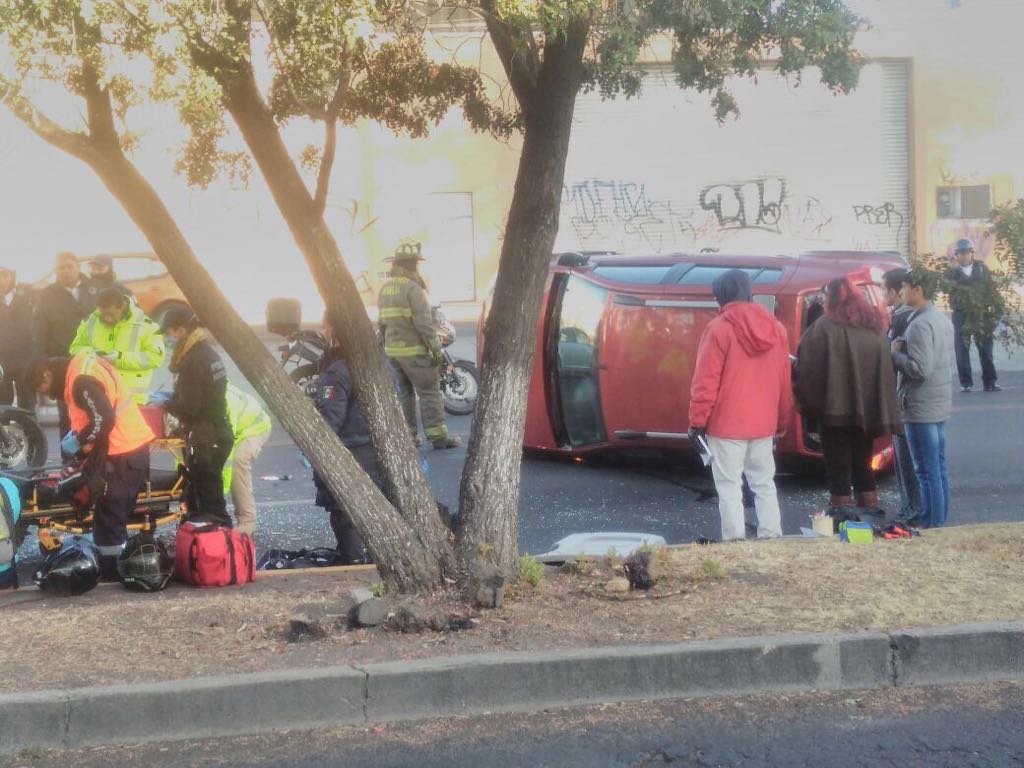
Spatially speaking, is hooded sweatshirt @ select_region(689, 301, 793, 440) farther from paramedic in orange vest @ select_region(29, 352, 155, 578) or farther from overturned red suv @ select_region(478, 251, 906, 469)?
paramedic in orange vest @ select_region(29, 352, 155, 578)

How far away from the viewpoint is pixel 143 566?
278 inches

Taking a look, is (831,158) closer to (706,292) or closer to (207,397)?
(706,292)

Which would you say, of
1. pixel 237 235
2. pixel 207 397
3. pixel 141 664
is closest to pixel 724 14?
pixel 207 397

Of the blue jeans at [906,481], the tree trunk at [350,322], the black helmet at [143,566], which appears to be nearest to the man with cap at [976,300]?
the blue jeans at [906,481]

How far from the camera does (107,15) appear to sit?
578cm

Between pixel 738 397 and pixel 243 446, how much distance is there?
3.13 metres

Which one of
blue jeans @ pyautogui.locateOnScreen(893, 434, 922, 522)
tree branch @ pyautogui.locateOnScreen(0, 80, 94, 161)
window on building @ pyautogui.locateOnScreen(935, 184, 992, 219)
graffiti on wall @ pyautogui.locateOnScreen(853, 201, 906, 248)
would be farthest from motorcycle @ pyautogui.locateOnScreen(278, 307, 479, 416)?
window on building @ pyautogui.locateOnScreen(935, 184, 992, 219)

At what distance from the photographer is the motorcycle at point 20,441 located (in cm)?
1146

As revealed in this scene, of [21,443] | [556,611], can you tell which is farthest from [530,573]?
[21,443]

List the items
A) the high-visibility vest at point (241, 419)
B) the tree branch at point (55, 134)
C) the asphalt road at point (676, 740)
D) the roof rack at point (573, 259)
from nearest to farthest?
the asphalt road at point (676, 740)
the tree branch at point (55, 134)
the high-visibility vest at point (241, 419)
the roof rack at point (573, 259)

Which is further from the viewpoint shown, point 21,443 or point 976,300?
point 21,443

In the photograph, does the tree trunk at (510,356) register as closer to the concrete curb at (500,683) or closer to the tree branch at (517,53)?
the tree branch at (517,53)

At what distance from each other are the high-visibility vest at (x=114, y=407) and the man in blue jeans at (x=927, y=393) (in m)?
4.54

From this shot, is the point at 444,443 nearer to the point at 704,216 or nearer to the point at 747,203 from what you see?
the point at 704,216
